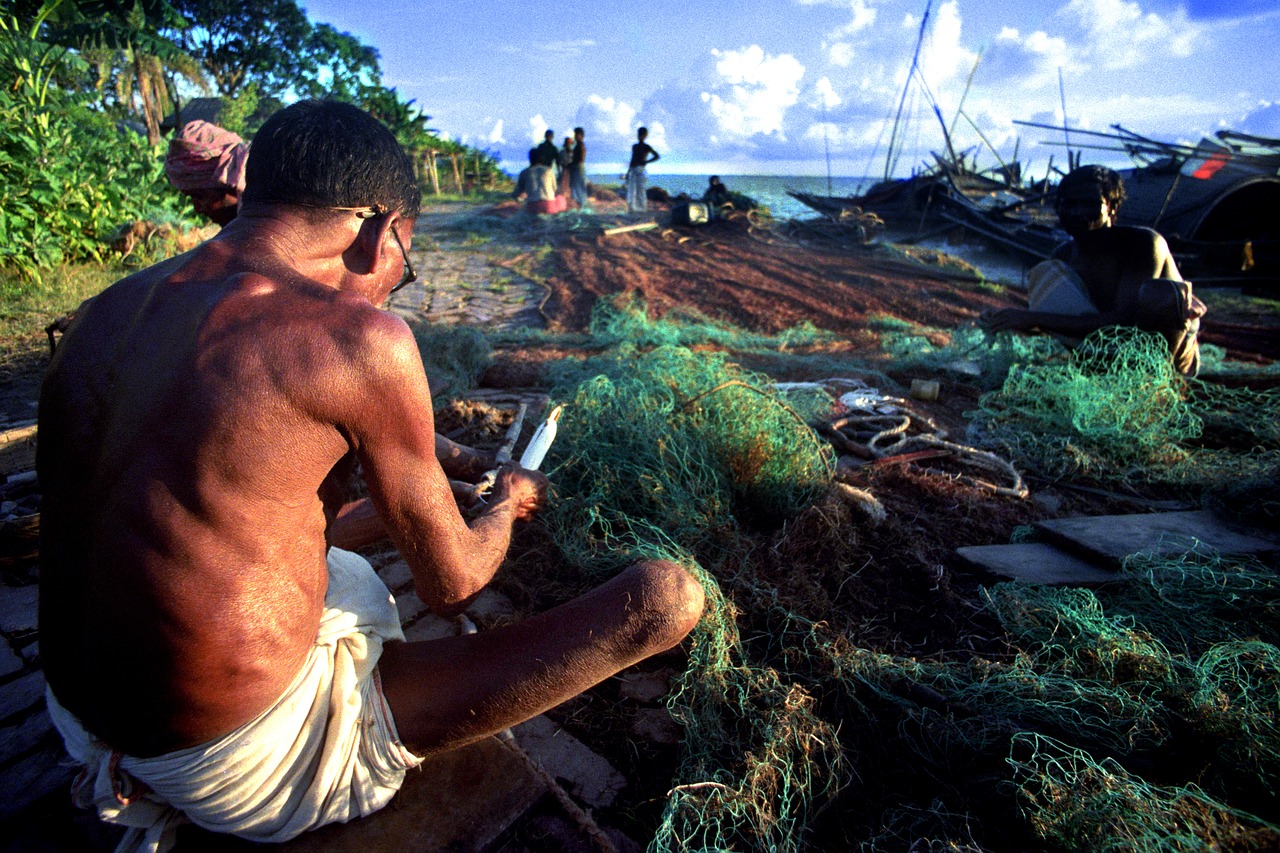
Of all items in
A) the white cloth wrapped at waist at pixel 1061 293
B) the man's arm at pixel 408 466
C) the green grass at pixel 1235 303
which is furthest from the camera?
the green grass at pixel 1235 303

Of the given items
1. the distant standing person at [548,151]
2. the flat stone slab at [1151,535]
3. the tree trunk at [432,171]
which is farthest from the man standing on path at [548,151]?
the flat stone slab at [1151,535]

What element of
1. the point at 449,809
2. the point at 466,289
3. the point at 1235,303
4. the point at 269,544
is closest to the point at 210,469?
the point at 269,544

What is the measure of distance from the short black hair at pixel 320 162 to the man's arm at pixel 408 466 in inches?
13.5

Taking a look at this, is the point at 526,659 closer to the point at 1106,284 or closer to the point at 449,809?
the point at 449,809

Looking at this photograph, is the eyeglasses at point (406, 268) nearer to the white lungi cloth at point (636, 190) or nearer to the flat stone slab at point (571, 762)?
the flat stone slab at point (571, 762)

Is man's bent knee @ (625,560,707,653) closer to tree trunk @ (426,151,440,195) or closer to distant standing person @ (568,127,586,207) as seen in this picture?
distant standing person @ (568,127,586,207)

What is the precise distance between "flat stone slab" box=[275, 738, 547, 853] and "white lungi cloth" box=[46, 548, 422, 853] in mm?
42

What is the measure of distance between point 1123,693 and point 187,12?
29.3 meters

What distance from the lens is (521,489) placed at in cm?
199

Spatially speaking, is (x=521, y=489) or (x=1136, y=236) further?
(x=1136, y=236)

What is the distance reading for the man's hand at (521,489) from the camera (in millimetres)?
1941

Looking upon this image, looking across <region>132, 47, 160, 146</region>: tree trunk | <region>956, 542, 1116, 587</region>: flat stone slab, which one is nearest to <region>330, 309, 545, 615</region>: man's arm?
<region>956, 542, 1116, 587</region>: flat stone slab

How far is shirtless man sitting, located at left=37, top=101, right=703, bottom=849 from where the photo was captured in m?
1.11

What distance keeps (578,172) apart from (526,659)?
17.9m
